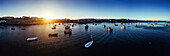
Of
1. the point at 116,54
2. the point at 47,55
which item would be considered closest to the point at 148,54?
the point at 116,54

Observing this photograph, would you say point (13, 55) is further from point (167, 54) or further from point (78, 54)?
point (167, 54)

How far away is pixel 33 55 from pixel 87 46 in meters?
17.0

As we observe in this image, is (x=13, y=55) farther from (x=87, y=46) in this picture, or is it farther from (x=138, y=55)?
(x=138, y=55)

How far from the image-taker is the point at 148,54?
→ 969 inches

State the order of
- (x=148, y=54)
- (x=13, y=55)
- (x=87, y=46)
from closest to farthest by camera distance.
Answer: (x=13, y=55)
(x=148, y=54)
(x=87, y=46)

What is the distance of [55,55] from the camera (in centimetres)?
2352

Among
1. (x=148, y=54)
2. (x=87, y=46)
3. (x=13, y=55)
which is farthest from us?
(x=87, y=46)

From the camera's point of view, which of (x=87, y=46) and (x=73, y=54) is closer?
(x=73, y=54)

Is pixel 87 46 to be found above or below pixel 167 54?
above

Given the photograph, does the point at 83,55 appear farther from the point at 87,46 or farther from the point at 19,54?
the point at 19,54

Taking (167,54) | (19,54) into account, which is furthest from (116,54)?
(19,54)

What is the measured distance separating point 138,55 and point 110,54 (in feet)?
27.5

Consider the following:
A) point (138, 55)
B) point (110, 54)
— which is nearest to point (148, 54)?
point (138, 55)

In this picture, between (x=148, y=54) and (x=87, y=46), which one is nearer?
(x=148, y=54)
